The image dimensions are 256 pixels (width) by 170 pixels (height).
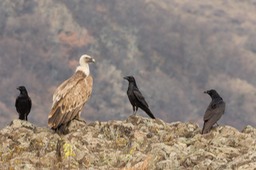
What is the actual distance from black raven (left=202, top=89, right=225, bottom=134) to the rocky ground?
0.54 meters

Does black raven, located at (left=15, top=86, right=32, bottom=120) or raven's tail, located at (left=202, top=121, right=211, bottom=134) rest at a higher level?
black raven, located at (left=15, top=86, right=32, bottom=120)

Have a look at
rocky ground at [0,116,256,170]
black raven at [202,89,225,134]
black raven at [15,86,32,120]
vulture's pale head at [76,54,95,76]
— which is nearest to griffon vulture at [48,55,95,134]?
vulture's pale head at [76,54,95,76]

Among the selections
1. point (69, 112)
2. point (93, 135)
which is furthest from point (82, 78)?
point (93, 135)

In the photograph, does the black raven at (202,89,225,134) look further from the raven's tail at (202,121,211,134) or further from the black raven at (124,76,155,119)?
the black raven at (124,76,155,119)

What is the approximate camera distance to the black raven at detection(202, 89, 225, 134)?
22203mm

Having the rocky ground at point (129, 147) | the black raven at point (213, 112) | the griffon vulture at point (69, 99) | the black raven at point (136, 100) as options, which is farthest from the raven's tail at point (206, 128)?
the griffon vulture at point (69, 99)

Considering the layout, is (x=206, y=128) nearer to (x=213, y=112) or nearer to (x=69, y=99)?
(x=213, y=112)

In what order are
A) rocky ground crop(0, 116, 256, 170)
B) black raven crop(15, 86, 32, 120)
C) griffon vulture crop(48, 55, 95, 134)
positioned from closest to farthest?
rocky ground crop(0, 116, 256, 170) → griffon vulture crop(48, 55, 95, 134) → black raven crop(15, 86, 32, 120)

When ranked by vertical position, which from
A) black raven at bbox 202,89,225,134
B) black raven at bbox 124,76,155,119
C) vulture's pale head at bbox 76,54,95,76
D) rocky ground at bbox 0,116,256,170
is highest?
vulture's pale head at bbox 76,54,95,76

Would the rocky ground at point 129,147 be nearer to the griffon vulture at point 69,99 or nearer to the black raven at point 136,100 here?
the griffon vulture at point 69,99

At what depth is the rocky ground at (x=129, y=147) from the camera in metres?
16.5

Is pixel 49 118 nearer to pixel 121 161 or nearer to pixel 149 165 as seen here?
pixel 121 161

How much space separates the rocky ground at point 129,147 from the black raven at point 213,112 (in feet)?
1.78

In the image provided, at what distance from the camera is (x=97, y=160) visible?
17.7 m
